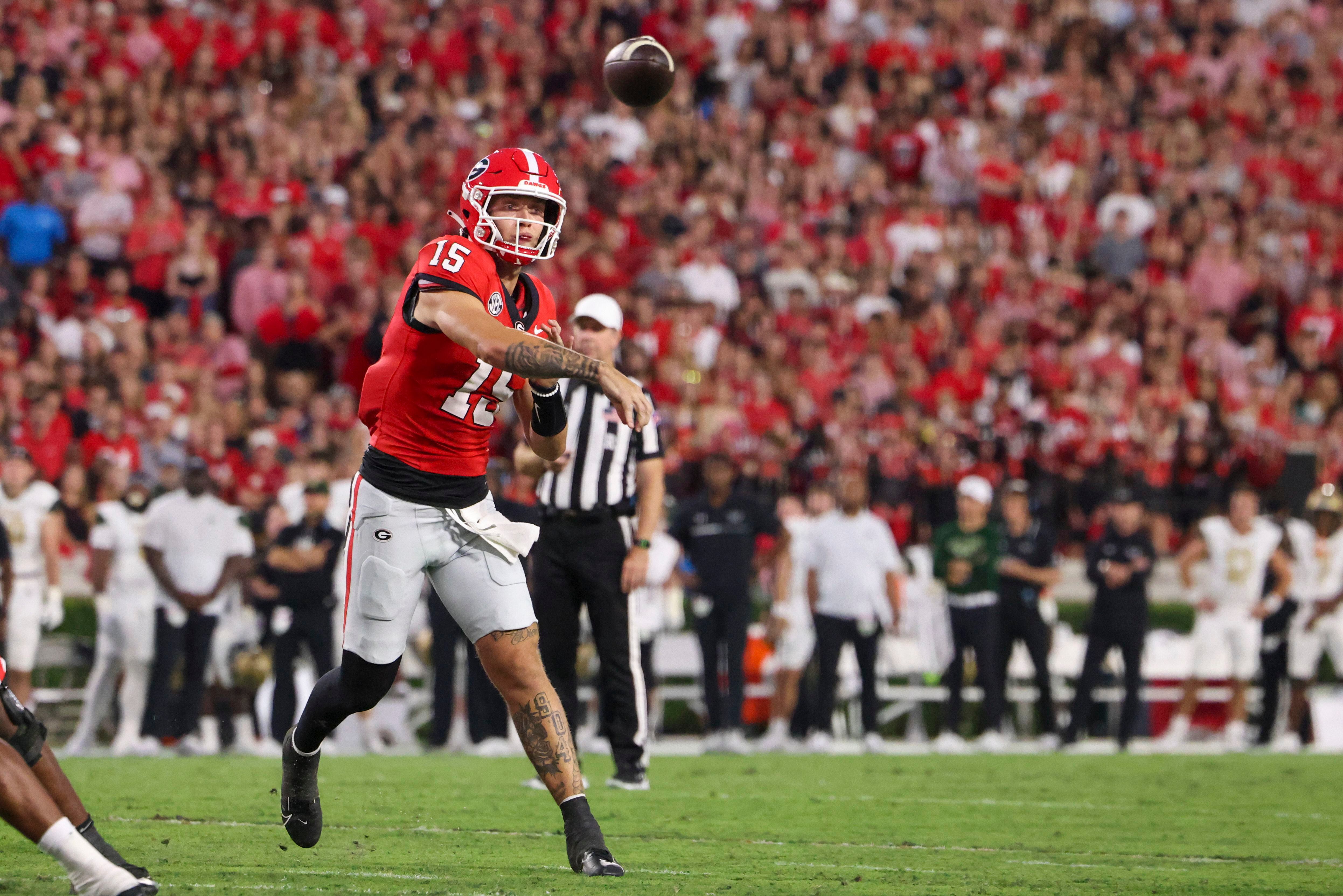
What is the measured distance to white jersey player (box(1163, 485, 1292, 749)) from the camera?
1289cm

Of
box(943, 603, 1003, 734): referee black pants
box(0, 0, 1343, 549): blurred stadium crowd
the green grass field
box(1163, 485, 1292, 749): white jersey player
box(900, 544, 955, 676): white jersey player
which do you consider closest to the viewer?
the green grass field

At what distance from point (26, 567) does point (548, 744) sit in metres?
7.37

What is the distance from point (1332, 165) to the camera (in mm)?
19188

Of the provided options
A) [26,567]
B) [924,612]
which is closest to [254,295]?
A: [26,567]

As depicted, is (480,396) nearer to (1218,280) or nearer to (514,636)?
(514,636)

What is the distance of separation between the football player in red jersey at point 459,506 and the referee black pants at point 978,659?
741 centimetres

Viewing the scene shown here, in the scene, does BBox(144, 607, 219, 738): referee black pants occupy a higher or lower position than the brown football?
lower

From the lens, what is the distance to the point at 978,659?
12.3 meters

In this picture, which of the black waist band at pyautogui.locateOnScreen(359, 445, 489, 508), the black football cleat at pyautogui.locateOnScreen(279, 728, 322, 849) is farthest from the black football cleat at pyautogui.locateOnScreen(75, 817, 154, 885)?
the black waist band at pyautogui.locateOnScreen(359, 445, 489, 508)

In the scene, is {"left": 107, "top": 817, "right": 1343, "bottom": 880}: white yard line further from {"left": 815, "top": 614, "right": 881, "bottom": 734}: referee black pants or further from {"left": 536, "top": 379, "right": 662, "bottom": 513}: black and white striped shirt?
{"left": 815, "top": 614, "right": 881, "bottom": 734}: referee black pants

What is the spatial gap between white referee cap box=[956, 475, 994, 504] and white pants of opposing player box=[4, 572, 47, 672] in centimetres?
664

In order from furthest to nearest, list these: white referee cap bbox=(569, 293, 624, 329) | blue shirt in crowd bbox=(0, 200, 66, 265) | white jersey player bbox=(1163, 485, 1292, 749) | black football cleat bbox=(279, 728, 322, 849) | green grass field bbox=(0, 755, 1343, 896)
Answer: blue shirt in crowd bbox=(0, 200, 66, 265)
white jersey player bbox=(1163, 485, 1292, 749)
white referee cap bbox=(569, 293, 624, 329)
black football cleat bbox=(279, 728, 322, 849)
green grass field bbox=(0, 755, 1343, 896)

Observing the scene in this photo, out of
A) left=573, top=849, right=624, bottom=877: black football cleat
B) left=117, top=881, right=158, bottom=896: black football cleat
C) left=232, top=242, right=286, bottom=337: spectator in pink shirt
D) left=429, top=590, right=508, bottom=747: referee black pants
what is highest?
left=232, top=242, right=286, bottom=337: spectator in pink shirt

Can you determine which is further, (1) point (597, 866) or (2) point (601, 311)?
(2) point (601, 311)
